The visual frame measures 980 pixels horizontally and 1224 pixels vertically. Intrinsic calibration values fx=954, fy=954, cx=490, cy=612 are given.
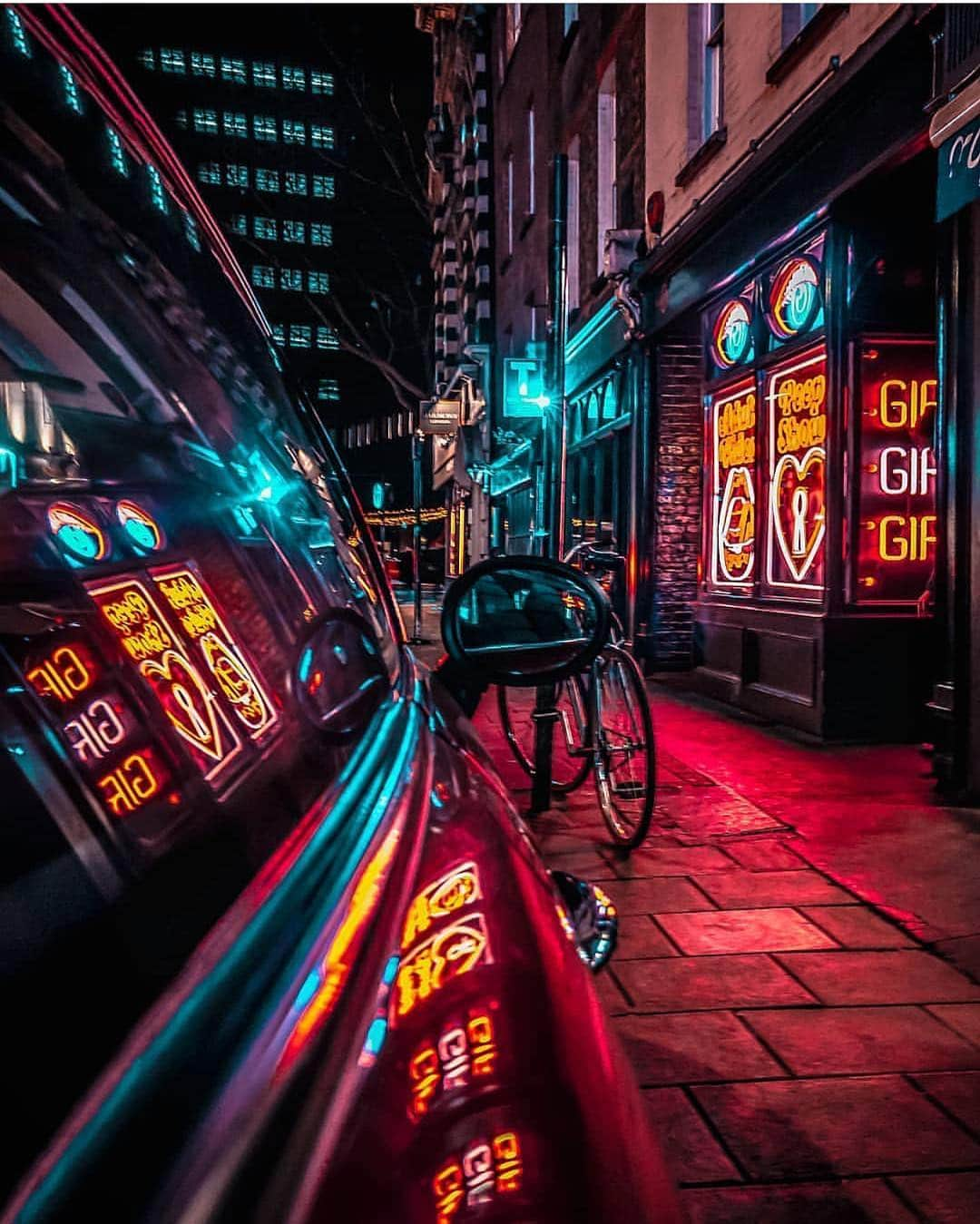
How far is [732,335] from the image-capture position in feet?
28.3

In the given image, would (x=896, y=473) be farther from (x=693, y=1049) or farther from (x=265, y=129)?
(x=265, y=129)

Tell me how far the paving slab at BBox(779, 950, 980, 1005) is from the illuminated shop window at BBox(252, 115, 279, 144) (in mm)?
67512

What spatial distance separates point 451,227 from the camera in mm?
27719

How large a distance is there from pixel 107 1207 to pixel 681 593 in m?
9.90

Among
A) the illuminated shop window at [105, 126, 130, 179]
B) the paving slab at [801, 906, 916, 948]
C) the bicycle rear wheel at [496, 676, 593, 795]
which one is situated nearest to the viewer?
the illuminated shop window at [105, 126, 130, 179]

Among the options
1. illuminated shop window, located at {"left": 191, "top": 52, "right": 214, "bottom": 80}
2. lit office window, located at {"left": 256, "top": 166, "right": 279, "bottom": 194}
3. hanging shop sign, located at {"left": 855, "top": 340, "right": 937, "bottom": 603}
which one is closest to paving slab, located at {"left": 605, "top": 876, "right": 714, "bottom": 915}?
hanging shop sign, located at {"left": 855, "top": 340, "right": 937, "bottom": 603}

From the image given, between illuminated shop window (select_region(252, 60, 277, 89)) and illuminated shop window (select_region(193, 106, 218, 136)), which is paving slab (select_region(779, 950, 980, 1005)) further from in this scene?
illuminated shop window (select_region(252, 60, 277, 89))

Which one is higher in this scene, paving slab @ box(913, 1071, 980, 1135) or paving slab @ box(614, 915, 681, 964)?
paving slab @ box(614, 915, 681, 964)

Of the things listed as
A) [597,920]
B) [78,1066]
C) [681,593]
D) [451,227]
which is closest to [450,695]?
[597,920]

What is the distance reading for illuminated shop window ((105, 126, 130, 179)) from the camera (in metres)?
1.02

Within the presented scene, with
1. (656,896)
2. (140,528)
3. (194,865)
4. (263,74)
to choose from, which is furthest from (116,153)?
(263,74)

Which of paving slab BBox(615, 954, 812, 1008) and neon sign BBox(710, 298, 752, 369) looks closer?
paving slab BBox(615, 954, 812, 1008)

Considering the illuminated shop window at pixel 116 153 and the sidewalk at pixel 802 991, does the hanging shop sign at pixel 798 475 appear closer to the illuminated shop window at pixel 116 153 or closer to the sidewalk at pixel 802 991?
the sidewalk at pixel 802 991

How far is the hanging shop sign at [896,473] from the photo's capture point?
6672 millimetres
